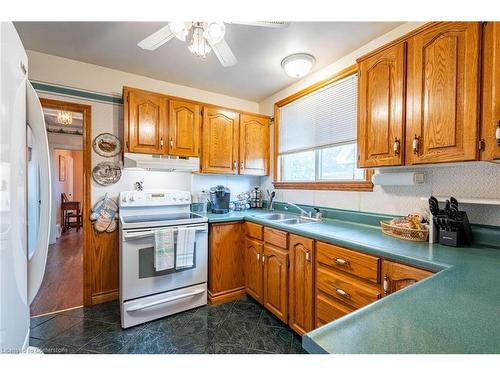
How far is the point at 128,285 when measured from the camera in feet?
6.18

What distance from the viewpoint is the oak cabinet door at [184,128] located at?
234 cm

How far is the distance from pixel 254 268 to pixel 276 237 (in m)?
0.51

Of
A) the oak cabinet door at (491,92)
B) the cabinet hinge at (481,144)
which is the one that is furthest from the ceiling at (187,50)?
the cabinet hinge at (481,144)

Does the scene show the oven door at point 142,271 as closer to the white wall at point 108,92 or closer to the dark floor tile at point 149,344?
the dark floor tile at point 149,344

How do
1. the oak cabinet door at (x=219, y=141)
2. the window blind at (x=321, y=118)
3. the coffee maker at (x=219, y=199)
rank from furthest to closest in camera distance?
the coffee maker at (x=219, y=199), the oak cabinet door at (x=219, y=141), the window blind at (x=321, y=118)

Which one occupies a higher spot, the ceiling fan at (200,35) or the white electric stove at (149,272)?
the ceiling fan at (200,35)

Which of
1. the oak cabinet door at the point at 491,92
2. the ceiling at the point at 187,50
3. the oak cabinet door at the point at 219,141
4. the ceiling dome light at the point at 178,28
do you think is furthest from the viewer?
the oak cabinet door at the point at 219,141

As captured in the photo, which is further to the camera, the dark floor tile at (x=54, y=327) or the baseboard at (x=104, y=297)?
the baseboard at (x=104, y=297)

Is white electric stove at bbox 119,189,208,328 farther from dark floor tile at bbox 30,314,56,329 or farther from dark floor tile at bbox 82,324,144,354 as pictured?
dark floor tile at bbox 30,314,56,329

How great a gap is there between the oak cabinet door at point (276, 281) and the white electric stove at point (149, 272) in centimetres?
61
